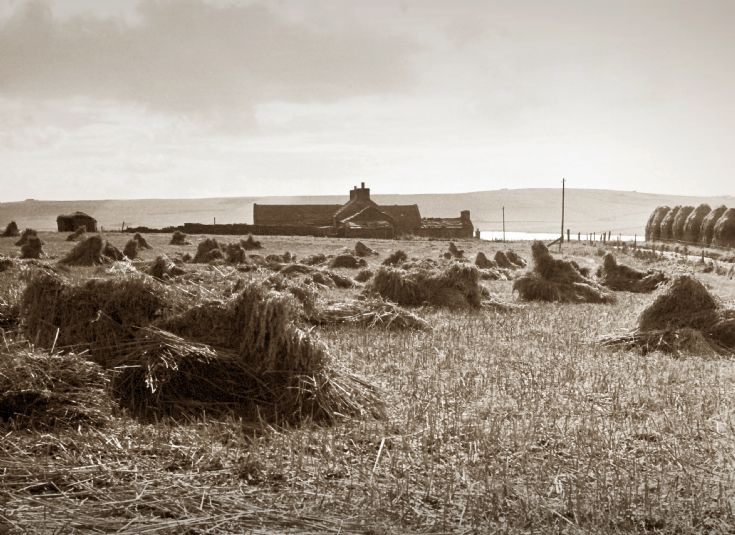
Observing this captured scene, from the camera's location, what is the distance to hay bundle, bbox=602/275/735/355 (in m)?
11.0

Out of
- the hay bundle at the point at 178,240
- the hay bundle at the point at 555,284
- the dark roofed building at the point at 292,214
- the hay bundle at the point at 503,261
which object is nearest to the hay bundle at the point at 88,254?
the hay bundle at the point at 555,284

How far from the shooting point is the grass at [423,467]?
15.0 ft

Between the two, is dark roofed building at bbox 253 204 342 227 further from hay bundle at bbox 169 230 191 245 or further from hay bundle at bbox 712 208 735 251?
hay bundle at bbox 712 208 735 251

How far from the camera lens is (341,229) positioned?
6575 cm

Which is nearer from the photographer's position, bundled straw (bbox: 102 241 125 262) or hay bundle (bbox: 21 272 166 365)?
hay bundle (bbox: 21 272 166 365)

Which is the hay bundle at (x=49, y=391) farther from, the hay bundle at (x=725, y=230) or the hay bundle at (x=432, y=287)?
the hay bundle at (x=725, y=230)

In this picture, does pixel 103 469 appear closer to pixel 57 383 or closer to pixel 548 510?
pixel 57 383

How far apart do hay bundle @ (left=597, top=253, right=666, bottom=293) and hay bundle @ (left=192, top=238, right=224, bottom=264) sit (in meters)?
16.3

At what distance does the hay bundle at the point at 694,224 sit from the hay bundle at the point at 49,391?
56.0m

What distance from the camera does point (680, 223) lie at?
58938 millimetres

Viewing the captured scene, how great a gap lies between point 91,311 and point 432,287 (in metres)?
10.2

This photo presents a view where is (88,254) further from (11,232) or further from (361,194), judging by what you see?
(361,194)

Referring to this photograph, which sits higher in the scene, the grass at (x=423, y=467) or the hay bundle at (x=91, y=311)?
the hay bundle at (x=91, y=311)

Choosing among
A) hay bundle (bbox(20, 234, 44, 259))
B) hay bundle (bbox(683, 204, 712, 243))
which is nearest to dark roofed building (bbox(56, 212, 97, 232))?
hay bundle (bbox(20, 234, 44, 259))
